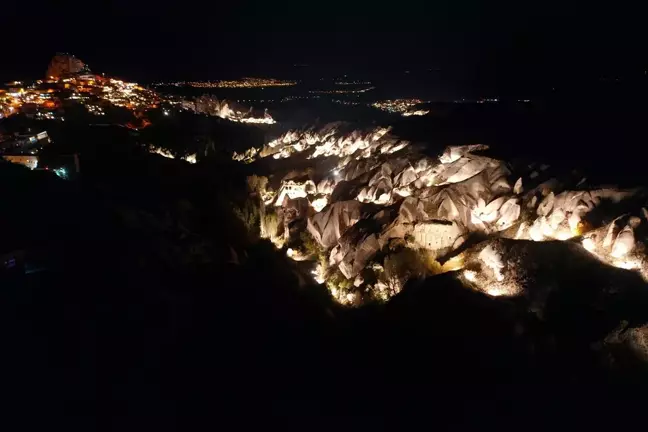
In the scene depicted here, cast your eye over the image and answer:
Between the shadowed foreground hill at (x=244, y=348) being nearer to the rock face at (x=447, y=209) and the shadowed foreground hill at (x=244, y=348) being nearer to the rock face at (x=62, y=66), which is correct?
the rock face at (x=447, y=209)

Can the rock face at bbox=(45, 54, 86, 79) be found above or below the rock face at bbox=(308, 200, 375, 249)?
above

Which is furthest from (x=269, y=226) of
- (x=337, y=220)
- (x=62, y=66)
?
(x=62, y=66)

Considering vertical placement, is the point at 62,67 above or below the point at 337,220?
above

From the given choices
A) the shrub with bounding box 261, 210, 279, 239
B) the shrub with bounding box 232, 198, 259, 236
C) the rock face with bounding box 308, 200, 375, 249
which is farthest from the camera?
the shrub with bounding box 261, 210, 279, 239

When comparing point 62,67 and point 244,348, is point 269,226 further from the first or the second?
point 62,67

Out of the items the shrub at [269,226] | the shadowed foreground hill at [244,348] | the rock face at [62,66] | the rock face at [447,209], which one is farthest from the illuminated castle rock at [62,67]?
the shadowed foreground hill at [244,348]

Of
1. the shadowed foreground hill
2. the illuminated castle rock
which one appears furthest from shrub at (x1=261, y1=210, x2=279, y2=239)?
the illuminated castle rock

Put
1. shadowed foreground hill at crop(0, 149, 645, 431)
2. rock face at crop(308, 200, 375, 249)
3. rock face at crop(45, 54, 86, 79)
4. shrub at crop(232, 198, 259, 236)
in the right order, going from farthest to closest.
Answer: rock face at crop(45, 54, 86, 79), shrub at crop(232, 198, 259, 236), rock face at crop(308, 200, 375, 249), shadowed foreground hill at crop(0, 149, 645, 431)

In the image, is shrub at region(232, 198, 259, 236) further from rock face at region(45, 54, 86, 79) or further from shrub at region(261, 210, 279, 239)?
rock face at region(45, 54, 86, 79)
